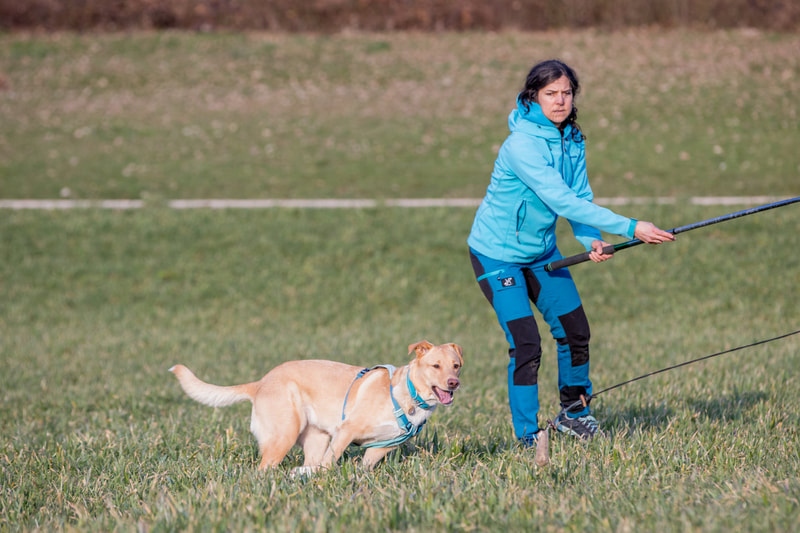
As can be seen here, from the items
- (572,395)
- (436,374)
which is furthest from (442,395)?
(572,395)

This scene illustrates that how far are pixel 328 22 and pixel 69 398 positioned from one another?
23.2m

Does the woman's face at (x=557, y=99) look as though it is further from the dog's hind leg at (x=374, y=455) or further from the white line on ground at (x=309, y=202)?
the white line on ground at (x=309, y=202)

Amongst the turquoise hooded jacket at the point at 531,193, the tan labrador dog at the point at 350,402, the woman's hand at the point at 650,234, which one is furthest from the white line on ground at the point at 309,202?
the tan labrador dog at the point at 350,402

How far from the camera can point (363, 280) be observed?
13609 millimetres

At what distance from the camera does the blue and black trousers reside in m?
4.87

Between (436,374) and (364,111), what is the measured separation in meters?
19.9

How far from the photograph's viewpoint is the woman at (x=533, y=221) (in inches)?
→ 185

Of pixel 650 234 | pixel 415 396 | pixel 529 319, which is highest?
pixel 650 234

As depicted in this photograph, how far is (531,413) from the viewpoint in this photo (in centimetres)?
493

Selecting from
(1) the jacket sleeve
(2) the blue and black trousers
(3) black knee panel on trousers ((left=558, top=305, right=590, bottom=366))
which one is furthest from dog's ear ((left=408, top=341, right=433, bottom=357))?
(1) the jacket sleeve

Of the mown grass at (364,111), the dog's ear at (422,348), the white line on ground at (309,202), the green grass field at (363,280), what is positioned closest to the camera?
the green grass field at (363,280)

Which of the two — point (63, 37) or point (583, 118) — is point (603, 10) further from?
point (63, 37)

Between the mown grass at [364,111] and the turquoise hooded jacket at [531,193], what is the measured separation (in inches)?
495

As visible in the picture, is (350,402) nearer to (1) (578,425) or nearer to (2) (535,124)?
(1) (578,425)
